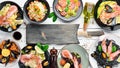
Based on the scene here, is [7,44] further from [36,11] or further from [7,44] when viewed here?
[36,11]

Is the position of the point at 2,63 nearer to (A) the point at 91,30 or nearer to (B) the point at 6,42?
(B) the point at 6,42

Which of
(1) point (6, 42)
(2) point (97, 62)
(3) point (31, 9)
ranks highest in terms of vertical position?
(3) point (31, 9)

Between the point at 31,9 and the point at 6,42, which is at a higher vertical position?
the point at 31,9

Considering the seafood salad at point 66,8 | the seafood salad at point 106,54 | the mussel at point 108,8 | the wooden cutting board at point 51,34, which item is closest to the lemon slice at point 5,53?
the wooden cutting board at point 51,34

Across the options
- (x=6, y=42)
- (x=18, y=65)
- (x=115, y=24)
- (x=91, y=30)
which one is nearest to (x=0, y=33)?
(x=6, y=42)

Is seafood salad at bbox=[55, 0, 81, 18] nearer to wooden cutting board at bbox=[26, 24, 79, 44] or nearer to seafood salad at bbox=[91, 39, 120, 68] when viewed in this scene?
wooden cutting board at bbox=[26, 24, 79, 44]

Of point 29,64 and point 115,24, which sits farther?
point 115,24
